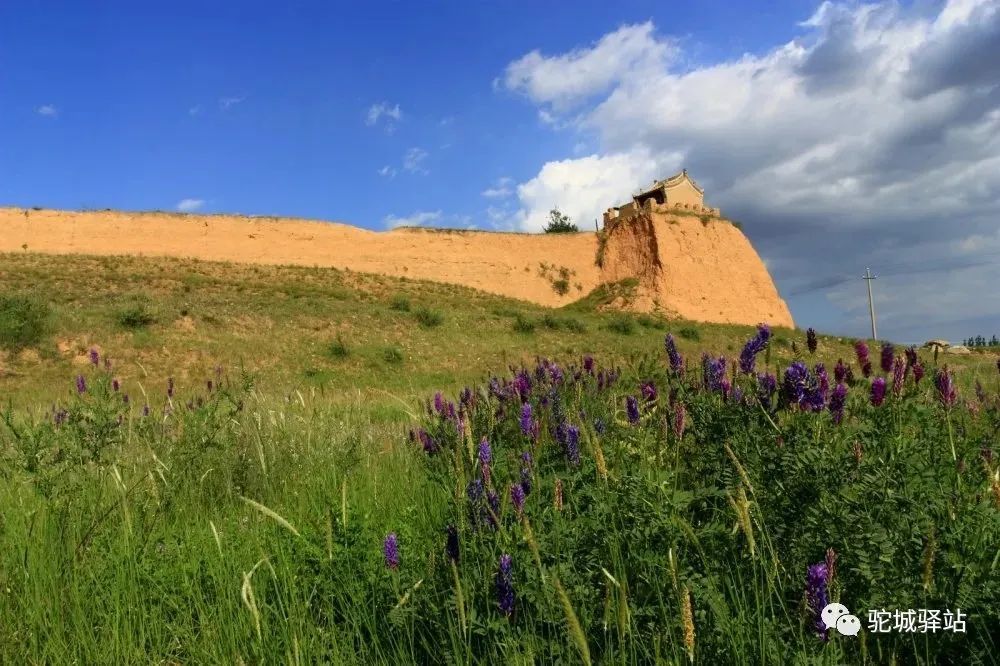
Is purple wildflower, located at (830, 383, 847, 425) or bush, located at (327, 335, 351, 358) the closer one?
purple wildflower, located at (830, 383, 847, 425)

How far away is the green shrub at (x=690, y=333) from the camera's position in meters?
32.0

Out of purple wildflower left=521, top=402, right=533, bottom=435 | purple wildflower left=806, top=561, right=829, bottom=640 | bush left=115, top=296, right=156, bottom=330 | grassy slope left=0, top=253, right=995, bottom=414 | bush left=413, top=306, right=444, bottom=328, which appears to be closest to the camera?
purple wildflower left=806, top=561, right=829, bottom=640

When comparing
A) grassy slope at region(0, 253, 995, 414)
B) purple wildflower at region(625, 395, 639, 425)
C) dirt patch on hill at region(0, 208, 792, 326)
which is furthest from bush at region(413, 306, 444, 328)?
purple wildflower at region(625, 395, 639, 425)

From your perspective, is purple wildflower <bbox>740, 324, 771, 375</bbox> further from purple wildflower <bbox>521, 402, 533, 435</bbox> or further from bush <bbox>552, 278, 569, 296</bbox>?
bush <bbox>552, 278, 569, 296</bbox>

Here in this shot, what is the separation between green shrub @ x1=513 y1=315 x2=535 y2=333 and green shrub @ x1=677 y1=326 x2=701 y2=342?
26.1ft

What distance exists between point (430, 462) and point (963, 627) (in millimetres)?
2149

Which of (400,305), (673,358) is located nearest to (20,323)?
(400,305)

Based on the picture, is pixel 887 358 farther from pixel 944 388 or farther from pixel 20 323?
pixel 20 323

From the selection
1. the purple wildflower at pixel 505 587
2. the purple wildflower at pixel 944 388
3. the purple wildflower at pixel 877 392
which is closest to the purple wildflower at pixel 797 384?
the purple wildflower at pixel 877 392

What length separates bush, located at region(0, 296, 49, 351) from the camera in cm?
1850

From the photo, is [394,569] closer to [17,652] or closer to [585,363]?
[17,652]

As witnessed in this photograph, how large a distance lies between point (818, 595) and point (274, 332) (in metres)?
22.7

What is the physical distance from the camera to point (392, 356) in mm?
21312
